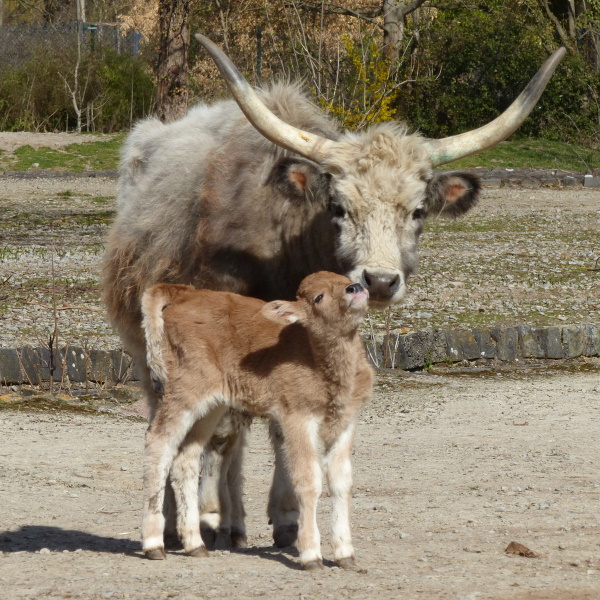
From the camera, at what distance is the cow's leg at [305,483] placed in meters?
5.66

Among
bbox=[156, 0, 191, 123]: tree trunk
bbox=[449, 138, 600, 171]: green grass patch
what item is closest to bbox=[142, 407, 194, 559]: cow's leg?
bbox=[156, 0, 191, 123]: tree trunk

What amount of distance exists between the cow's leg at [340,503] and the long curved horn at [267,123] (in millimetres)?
1957

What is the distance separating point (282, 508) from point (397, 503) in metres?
1.06

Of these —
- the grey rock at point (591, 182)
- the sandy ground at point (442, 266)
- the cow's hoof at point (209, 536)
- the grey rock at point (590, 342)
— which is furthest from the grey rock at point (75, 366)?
the grey rock at point (591, 182)

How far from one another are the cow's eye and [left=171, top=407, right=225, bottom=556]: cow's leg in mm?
1350

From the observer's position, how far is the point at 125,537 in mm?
6980

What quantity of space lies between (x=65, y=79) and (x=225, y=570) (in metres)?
28.9

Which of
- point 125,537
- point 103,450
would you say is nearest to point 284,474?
point 125,537

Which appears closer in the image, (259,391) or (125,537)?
(259,391)

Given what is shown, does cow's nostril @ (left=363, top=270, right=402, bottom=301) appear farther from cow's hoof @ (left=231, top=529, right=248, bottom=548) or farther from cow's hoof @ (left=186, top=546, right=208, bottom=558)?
cow's hoof @ (left=231, top=529, right=248, bottom=548)

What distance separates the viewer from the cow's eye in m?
6.86

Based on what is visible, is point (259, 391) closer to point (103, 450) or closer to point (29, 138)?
point (103, 450)

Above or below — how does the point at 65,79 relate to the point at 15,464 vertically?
above

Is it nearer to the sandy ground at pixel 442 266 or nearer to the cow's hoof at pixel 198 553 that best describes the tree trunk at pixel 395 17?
the sandy ground at pixel 442 266
